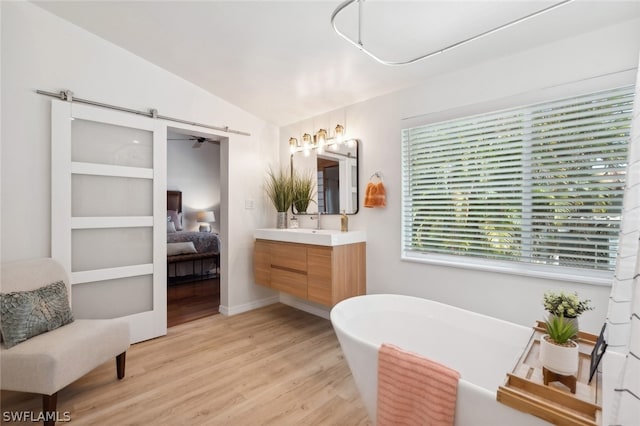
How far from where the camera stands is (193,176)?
277 inches

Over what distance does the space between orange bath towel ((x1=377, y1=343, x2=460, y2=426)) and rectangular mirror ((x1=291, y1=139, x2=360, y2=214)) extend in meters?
1.89

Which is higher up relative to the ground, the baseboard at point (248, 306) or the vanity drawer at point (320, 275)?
the vanity drawer at point (320, 275)

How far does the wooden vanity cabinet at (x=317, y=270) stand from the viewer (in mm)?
2732

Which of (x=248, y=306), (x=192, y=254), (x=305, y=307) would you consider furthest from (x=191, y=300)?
(x=305, y=307)

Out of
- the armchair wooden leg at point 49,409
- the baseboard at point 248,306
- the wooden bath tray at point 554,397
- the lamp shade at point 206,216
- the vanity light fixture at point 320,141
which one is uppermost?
the vanity light fixture at point 320,141

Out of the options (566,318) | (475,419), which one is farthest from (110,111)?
(566,318)

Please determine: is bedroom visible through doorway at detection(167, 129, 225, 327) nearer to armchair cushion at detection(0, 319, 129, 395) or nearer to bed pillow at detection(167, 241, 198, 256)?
bed pillow at detection(167, 241, 198, 256)

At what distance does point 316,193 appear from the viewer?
139 inches

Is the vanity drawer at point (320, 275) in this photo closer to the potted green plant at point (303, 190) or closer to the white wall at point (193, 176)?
the potted green plant at point (303, 190)

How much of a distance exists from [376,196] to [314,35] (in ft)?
4.71

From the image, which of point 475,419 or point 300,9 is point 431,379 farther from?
point 300,9

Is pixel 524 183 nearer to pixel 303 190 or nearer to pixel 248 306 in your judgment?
pixel 303 190

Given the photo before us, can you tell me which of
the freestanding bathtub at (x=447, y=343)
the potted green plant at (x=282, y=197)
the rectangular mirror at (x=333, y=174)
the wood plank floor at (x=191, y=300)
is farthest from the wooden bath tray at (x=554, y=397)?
the wood plank floor at (x=191, y=300)

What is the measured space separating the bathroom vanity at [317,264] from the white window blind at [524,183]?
0.52 m
